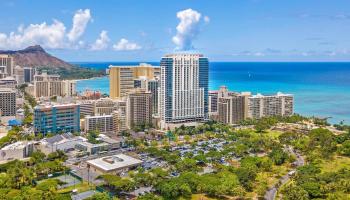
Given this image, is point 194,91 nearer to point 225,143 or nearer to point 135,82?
point 225,143

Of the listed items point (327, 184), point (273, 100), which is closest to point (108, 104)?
point (273, 100)

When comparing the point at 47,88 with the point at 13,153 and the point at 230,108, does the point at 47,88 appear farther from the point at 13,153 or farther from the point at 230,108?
the point at 13,153

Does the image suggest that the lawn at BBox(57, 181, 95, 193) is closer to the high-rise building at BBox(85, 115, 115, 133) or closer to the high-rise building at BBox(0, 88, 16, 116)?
the high-rise building at BBox(85, 115, 115, 133)

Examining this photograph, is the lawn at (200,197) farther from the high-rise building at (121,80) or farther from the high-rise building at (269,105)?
the high-rise building at (121,80)

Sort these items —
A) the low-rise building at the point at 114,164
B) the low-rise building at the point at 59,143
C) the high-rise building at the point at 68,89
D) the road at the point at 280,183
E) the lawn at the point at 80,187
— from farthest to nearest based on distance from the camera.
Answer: the high-rise building at the point at 68,89
the low-rise building at the point at 59,143
the low-rise building at the point at 114,164
the lawn at the point at 80,187
the road at the point at 280,183

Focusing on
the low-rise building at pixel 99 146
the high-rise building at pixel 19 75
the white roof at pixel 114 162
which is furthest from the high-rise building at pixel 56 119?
the high-rise building at pixel 19 75

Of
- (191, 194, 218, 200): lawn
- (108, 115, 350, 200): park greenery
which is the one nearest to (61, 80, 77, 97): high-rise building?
(108, 115, 350, 200): park greenery
